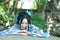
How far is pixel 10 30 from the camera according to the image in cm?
352

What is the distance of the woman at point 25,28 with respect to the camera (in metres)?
3.48

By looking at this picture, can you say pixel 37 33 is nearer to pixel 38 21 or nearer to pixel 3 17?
pixel 38 21

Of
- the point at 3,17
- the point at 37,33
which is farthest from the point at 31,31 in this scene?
the point at 3,17

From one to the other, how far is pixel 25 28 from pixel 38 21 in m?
0.25

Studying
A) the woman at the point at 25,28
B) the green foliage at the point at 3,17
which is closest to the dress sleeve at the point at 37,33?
the woman at the point at 25,28

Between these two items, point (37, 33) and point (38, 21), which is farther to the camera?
point (38, 21)

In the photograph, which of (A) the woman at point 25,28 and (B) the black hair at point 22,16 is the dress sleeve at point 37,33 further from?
(B) the black hair at point 22,16

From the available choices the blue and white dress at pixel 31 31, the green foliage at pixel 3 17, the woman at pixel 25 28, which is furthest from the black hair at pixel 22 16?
the green foliage at pixel 3 17

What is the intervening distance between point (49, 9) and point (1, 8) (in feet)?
2.60

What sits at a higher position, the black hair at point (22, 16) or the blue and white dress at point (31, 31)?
the black hair at point (22, 16)

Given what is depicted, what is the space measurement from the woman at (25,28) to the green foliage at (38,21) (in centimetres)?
6

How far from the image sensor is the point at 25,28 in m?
3.54

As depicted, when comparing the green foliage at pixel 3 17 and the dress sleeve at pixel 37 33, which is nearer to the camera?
the dress sleeve at pixel 37 33

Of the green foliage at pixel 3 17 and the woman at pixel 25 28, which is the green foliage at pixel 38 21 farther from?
the green foliage at pixel 3 17
